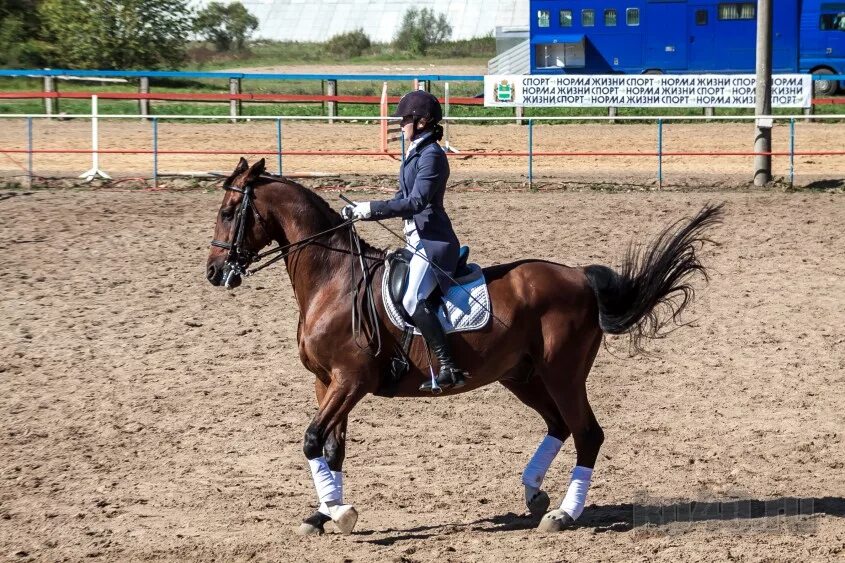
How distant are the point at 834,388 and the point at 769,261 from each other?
3.70m

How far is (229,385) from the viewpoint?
30.8 ft

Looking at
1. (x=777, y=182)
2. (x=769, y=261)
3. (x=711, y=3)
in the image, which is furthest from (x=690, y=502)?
(x=711, y=3)

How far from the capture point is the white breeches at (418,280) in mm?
6426

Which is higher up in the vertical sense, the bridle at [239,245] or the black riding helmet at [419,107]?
the black riding helmet at [419,107]

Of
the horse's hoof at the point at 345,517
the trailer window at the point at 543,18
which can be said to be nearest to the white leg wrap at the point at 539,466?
the horse's hoof at the point at 345,517

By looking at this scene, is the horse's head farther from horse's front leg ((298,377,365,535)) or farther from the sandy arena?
the sandy arena

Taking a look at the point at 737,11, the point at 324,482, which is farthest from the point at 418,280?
the point at 737,11

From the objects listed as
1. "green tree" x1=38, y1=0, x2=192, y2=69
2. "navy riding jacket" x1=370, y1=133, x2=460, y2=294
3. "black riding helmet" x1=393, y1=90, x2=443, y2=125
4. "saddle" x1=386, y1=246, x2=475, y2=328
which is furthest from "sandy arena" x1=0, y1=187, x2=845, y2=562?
"green tree" x1=38, y1=0, x2=192, y2=69

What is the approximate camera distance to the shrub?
55500 millimetres

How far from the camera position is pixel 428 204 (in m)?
6.32

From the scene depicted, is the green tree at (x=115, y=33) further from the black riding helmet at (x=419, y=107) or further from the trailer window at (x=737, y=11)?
the black riding helmet at (x=419, y=107)

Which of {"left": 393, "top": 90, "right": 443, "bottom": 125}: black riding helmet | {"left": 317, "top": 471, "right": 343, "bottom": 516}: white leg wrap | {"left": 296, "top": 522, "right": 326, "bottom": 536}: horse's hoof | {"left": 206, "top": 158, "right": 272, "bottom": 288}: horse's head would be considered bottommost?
{"left": 296, "top": 522, "right": 326, "bottom": 536}: horse's hoof

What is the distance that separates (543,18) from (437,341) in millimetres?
25710

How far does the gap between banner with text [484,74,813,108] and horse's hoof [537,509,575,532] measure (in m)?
14.1
